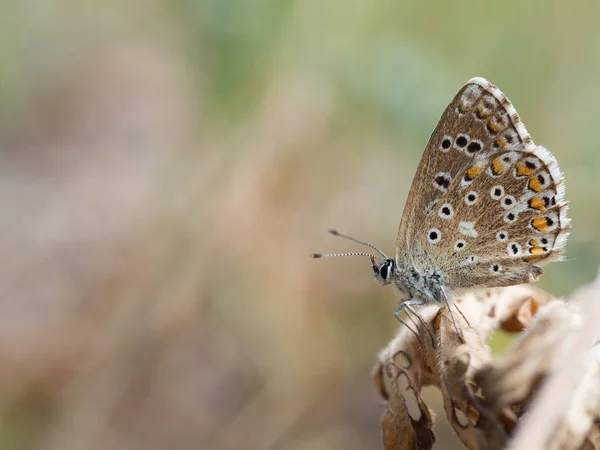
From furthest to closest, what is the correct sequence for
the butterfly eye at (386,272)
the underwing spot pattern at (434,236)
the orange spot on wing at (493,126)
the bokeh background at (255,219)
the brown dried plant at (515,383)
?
the bokeh background at (255,219)
the butterfly eye at (386,272)
the underwing spot pattern at (434,236)
the orange spot on wing at (493,126)
the brown dried plant at (515,383)

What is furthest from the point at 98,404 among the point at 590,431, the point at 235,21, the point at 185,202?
the point at 590,431

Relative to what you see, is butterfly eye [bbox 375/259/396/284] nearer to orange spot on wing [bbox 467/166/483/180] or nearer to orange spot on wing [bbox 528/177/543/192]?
orange spot on wing [bbox 467/166/483/180]

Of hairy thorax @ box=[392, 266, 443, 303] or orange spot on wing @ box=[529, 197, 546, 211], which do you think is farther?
hairy thorax @ box=[392, 266, 443, 303]

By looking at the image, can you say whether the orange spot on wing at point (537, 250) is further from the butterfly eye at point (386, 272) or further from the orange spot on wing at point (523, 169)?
the butterfly eye at point (386, 272)

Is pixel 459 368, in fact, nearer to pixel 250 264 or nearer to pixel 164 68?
pixel 250 264

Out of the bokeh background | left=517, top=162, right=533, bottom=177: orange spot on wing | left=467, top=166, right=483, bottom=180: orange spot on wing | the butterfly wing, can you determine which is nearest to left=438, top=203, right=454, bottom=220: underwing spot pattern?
the butterfly wing

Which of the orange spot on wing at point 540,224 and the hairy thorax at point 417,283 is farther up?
the orange spot on wing at point 540,224

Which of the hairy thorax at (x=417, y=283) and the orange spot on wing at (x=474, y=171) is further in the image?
the hairy thorax at (x=417, y=283)

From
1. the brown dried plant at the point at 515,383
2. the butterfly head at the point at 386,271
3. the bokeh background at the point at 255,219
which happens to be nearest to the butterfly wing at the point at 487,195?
the butterfly head at the point at 386,271
